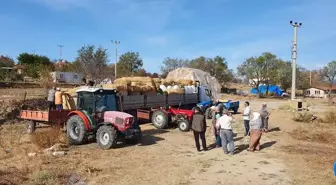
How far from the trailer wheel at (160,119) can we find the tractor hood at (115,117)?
15.2 ft

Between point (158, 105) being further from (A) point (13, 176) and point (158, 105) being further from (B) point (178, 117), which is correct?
(A) point (13, 176)

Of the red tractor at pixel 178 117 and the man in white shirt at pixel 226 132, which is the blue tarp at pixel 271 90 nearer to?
the red tractor at pixel 178 117

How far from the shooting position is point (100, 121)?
37.4 feet

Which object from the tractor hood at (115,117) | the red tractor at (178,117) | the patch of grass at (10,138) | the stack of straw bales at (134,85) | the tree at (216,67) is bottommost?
the patch of grass at (10,138)

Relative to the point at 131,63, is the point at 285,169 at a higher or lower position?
lower

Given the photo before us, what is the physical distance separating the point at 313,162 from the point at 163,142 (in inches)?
199

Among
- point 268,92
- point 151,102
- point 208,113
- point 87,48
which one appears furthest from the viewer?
point 268,92

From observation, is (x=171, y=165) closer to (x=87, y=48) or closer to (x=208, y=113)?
(x=208, y=113)

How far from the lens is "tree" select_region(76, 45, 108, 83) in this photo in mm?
31984

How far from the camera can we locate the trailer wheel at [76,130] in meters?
11.1

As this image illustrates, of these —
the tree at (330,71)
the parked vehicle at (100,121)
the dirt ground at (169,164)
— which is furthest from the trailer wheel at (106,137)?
the tree at (330,71)

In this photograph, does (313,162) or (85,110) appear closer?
(313,162)

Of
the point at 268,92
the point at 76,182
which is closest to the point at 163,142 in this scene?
the point at 76,182

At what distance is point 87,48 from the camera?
3309 centimetres
